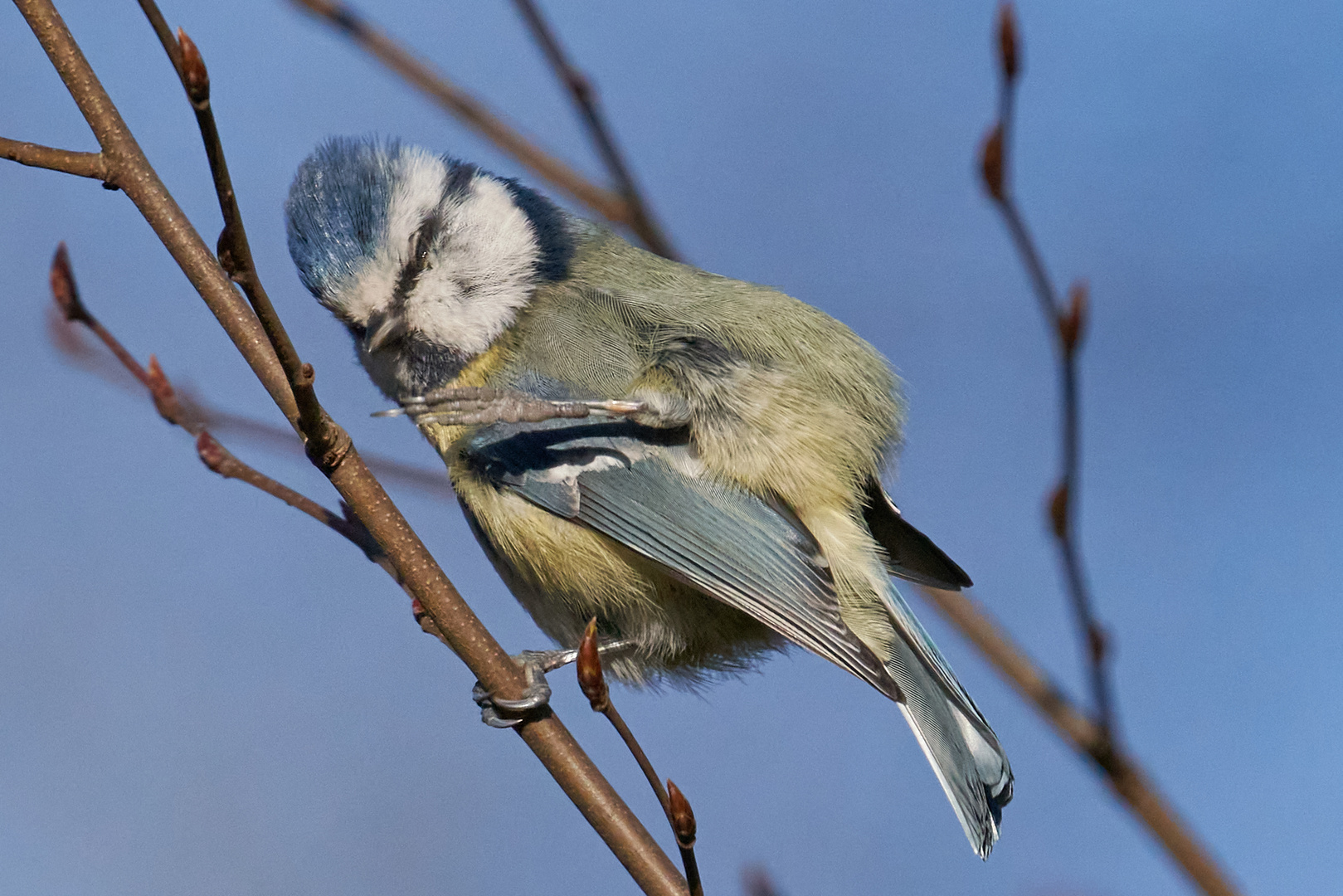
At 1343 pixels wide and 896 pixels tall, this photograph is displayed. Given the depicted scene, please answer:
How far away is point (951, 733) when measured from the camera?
70.8 inches

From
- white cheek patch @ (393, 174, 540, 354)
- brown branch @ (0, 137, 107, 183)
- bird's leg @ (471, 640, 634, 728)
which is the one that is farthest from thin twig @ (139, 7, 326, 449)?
white cheek patch @ (393, 174, 540, 354)

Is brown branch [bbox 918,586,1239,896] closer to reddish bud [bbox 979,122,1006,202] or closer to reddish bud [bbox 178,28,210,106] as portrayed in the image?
reddish bud [bbox 979,122,1006,202]

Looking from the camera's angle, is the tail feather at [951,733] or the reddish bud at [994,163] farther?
the tail feather at [951,733]

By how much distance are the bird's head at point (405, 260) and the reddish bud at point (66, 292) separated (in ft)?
1.44

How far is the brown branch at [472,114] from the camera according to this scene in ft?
6.75

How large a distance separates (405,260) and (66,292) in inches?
21.9

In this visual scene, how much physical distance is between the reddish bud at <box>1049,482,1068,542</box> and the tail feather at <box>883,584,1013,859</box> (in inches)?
21.5

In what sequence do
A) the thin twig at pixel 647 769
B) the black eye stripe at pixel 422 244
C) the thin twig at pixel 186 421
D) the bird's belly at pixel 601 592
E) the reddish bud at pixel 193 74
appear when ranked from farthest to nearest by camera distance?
the black eye stripe at pixel 422 244
the bird's belly at pixel 601 592
the thin twig at pixel 186 421
the thin twig at pixel 647 769
the reddish bud at pixel 193 74

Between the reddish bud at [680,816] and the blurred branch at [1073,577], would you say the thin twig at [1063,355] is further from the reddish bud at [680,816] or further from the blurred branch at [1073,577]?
the reddish bud at [680,816]

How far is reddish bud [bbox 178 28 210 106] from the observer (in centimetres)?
106

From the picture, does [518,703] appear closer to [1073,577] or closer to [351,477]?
[351,477]

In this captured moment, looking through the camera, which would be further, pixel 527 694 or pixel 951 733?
pixel 951 733

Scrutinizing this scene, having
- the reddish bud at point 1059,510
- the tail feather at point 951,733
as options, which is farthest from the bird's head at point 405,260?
the reddish bud at point 1059,510

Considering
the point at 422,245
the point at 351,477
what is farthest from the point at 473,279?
the point at 351,477
